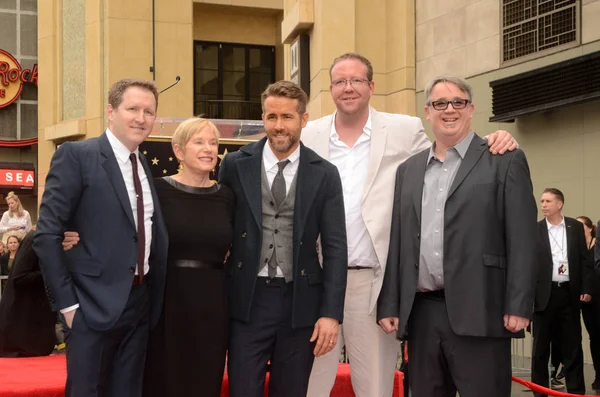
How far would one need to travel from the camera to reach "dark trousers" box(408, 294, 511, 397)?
4.25 m

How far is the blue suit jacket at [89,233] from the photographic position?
12.7 ft

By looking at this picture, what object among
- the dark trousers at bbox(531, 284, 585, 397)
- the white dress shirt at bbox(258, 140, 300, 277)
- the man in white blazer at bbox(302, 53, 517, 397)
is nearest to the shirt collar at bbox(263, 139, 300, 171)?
the white dress shirt at bbox(258, 140, 300, 277)

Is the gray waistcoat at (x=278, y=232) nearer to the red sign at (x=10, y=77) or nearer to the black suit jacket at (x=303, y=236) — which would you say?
the black suit jacket at (x=303, y=236)

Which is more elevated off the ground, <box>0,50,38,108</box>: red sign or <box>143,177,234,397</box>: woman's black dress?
<box>0,50,38,108</box>: red sign

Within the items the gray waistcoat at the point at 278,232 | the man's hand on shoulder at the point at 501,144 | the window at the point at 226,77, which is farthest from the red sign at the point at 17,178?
the man's hand on shoulder at the point at 501,144

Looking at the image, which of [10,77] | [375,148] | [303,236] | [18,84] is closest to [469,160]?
[375,148]

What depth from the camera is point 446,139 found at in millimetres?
4547

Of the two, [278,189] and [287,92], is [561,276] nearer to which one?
[278,189]

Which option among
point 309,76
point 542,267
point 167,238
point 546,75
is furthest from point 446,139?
point 309,76

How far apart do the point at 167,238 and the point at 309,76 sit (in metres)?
11.4

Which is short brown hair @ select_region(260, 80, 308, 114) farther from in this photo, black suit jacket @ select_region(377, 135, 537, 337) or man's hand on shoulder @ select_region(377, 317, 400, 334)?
man's hand on shoulder @ select_region(377, 317, 400, 334)

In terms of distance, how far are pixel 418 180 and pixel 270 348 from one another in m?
1.19

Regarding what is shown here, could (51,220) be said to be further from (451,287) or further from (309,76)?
(309,76)

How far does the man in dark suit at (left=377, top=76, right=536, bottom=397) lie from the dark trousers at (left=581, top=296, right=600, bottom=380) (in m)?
5.85
